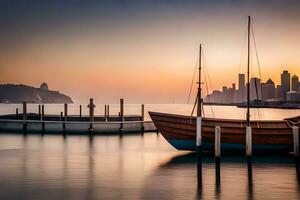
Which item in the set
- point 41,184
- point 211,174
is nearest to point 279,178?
point 211,174

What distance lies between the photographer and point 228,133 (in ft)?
90.3

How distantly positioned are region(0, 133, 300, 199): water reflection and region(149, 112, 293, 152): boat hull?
759 mm

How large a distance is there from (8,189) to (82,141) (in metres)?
19.9

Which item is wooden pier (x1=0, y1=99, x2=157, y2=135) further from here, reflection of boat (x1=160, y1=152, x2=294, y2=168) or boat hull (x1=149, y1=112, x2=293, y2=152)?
reflection of boat (x1=160, y1=152, x2=294, y2=168)

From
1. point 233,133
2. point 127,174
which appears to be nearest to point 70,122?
point 233,133

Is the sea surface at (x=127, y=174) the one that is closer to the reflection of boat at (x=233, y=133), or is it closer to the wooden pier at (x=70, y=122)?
the reflection of boat at (x=233, y=133)

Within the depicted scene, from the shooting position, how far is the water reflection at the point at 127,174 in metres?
15.6

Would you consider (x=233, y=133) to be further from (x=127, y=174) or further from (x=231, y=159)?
(x=127, y=174)

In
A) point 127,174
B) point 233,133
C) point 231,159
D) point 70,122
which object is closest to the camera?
point 127,174

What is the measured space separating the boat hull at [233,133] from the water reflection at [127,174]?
2.49ft

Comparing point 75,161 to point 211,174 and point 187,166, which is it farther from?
point 211,174

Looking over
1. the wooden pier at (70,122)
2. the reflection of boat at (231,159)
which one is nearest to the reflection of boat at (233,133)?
the reflection of boat at (231,159)

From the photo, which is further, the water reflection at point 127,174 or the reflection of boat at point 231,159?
the reflection of boat at point 231,159

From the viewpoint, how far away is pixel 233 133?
90.3 feet
